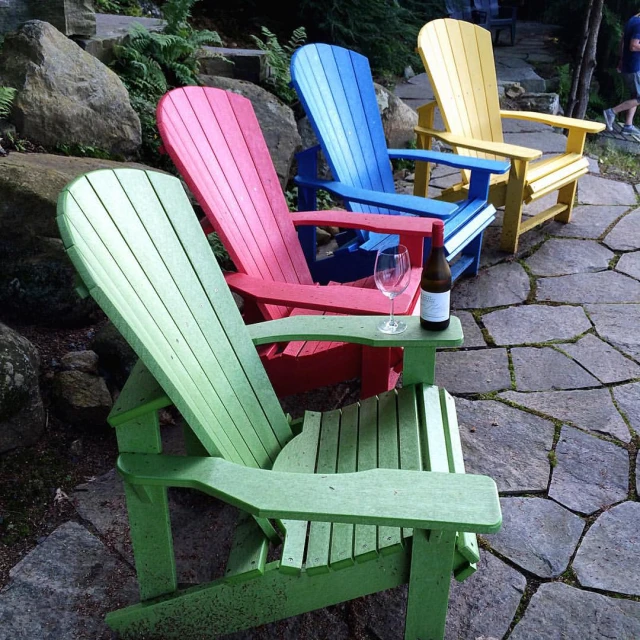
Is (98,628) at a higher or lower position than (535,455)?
higher

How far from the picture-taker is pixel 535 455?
2.36 m

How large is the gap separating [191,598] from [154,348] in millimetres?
623

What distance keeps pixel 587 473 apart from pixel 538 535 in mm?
364

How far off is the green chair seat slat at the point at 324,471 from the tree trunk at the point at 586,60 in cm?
480

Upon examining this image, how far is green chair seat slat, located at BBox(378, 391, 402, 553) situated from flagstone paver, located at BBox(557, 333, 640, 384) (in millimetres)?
1273

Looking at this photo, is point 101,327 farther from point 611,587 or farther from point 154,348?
point 611,587

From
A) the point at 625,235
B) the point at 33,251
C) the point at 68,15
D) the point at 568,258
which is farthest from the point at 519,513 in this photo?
the point at 68,15

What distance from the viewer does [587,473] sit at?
228 centimetres

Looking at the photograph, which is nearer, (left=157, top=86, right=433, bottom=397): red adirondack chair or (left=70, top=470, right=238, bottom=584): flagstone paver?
(left=70, top=470, right=238, bottom=584): flagstone paver

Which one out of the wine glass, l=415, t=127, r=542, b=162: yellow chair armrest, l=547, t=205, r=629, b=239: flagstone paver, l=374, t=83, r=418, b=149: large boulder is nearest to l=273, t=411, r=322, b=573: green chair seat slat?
the wine glass

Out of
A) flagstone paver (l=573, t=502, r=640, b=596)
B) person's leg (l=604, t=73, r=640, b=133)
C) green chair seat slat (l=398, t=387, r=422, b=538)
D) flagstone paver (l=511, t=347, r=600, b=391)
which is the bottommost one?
person's leg (l=604, t=73, r=640, b=133)

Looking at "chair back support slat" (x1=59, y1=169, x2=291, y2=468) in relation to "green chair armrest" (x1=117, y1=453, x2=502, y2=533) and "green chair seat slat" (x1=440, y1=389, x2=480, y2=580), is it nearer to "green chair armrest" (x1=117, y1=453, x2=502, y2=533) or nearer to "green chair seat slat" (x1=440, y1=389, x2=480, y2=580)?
"green chair armrest" (x1=117, y1=453, x2=502, y2=533)

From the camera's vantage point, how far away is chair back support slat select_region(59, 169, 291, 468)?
140 cm

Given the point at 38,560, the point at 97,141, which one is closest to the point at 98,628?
the point at 38,560
